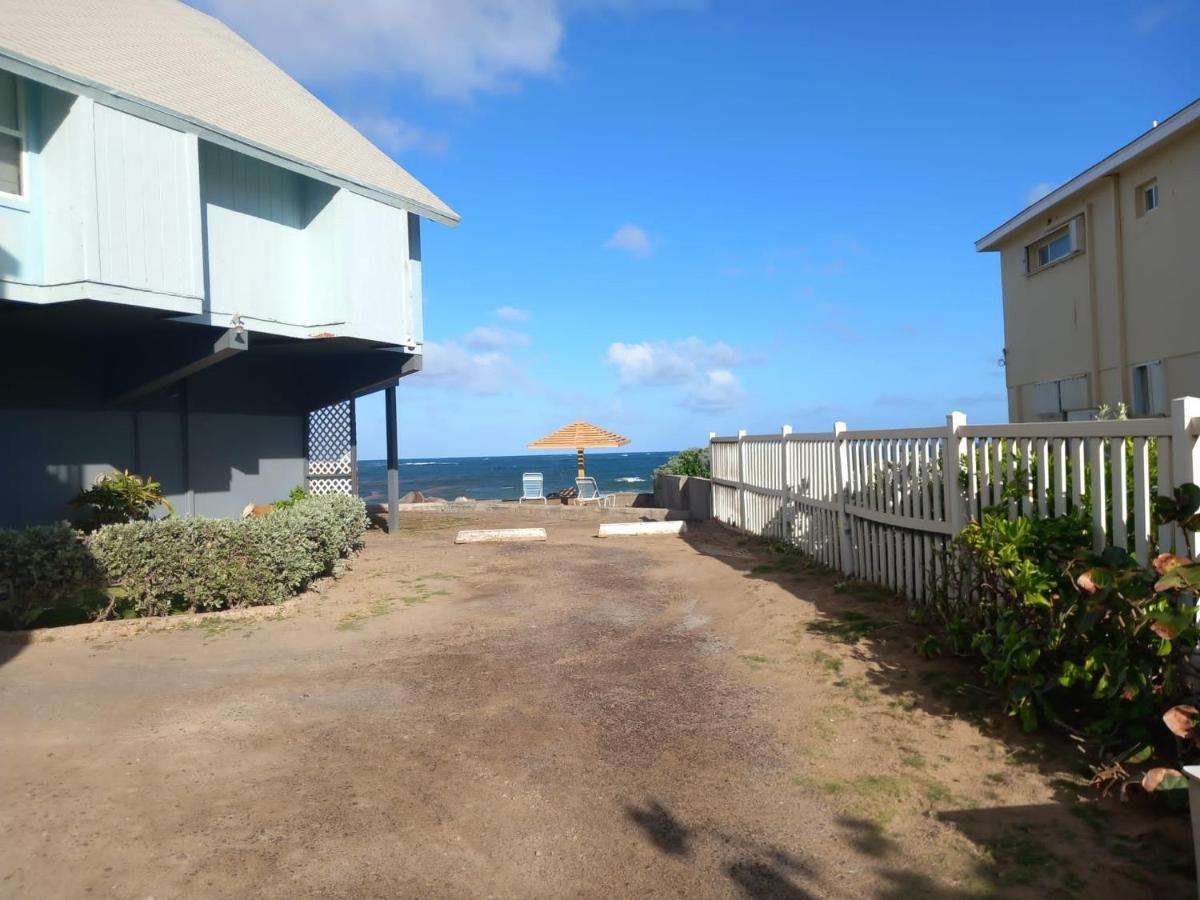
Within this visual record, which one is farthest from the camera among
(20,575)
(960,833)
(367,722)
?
(20,575)

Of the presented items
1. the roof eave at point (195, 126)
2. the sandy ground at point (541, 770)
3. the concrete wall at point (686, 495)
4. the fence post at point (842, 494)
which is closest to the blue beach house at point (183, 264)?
the roof eave at point (195, 126)

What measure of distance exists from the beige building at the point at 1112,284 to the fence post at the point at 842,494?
5.91m

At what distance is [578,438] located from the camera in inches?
1047

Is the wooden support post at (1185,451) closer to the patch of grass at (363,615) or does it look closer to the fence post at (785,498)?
the patch of grass at (363,615)

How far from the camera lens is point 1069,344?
47.6ft

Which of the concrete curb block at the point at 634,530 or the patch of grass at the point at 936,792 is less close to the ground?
the concrete curb block at the point at 634,530

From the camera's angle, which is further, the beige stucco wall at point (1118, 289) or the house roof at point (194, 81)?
the beige stucco wall at point (1118, 289)

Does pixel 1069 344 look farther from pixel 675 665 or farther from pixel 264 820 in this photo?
pixel 264 820

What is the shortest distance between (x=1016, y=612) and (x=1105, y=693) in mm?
816

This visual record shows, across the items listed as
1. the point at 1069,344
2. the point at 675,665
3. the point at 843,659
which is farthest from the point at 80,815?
the point at 1069,344

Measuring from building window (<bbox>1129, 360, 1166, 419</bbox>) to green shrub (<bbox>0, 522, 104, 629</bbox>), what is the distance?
12934 mm

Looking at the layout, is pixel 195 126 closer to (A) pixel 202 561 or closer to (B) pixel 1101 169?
(A) pixel 202 561

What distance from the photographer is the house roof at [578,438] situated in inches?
1044

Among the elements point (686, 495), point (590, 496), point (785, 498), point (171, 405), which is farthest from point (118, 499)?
point (590, 496)
